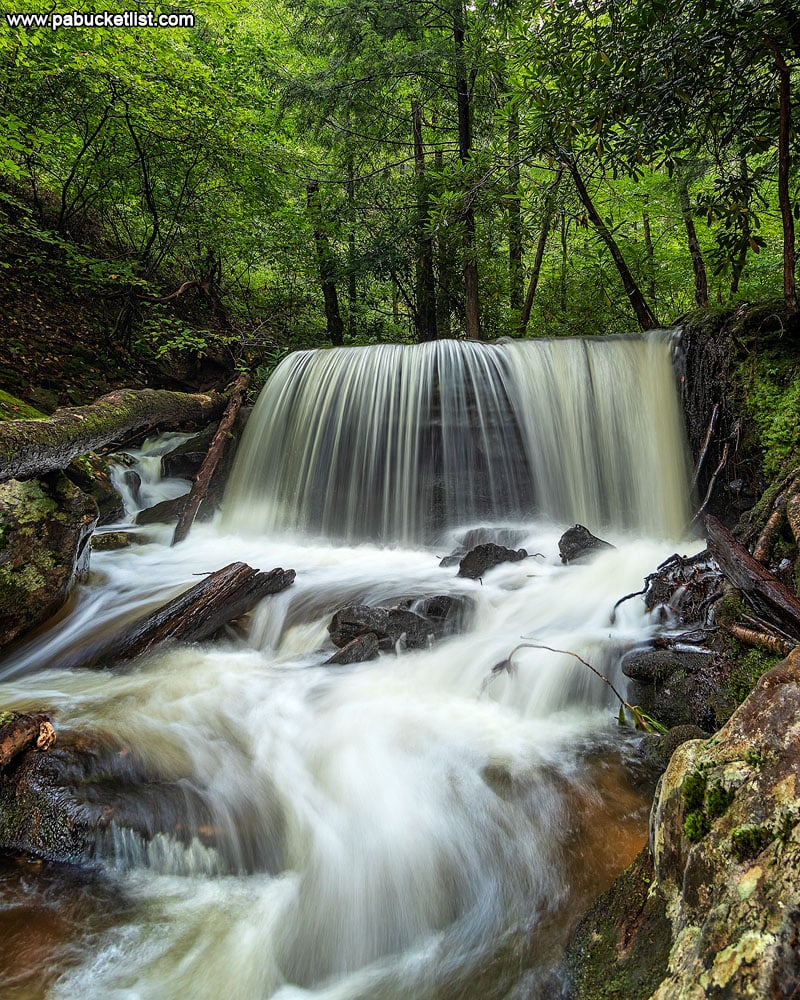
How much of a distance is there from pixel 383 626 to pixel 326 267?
1024 centimetres

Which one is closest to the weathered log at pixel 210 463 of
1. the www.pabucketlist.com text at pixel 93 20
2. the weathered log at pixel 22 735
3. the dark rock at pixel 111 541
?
the dark rock at pixel 111 541

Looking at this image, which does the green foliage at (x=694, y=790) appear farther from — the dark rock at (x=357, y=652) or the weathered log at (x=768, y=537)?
the dark rock at (x=357, y=652)

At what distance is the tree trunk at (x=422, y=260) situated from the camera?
1030cm

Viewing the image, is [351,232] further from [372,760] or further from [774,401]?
[372,760]

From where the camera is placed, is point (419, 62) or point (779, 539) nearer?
point (779, 539)

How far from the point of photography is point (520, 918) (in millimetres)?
2059

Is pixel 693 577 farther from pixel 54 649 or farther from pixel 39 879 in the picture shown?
pixel 54 649

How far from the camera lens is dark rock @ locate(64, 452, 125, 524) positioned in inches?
269

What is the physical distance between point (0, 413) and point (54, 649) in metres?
2.71

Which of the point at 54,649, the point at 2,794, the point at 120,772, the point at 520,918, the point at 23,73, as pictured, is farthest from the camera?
the point at 23,73

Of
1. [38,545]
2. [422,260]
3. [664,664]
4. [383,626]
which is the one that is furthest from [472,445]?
[422,260]

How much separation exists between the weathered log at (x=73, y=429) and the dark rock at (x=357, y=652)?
9.82 feet

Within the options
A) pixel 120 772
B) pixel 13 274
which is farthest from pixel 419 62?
pixel 120 772

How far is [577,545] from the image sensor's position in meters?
5.84
